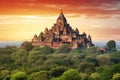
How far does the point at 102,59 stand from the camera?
220 ft

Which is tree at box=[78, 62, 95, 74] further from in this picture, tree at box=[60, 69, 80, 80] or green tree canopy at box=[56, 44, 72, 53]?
green tree canopy at box=[56, 44, 72, 53]

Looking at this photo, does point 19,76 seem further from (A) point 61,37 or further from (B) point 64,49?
(A) point 61,37

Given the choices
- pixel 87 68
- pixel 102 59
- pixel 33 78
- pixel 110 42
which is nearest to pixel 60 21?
pixel 110 42

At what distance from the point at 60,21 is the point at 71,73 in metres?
51.5

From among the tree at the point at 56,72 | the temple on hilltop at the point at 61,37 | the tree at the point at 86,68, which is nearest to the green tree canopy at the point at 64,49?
the temple on hilltop at the point at 61,37

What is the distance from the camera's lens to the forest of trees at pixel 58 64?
4000 centimetres

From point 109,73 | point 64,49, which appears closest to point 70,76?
point 109,73

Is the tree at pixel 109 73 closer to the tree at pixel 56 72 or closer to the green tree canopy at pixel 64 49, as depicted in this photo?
the tree at pixel 56 72

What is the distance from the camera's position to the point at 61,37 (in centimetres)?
9075

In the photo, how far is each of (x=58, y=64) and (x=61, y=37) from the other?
110ft

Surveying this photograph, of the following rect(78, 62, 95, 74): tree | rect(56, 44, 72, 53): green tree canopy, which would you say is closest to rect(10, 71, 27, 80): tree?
rect(78, 62, 95, 74): tree

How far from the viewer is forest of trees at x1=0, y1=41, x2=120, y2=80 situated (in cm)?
4000

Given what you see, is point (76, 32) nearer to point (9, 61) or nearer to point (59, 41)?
point (59, 41)

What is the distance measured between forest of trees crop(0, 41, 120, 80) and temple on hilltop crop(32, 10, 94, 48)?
12.2ft
